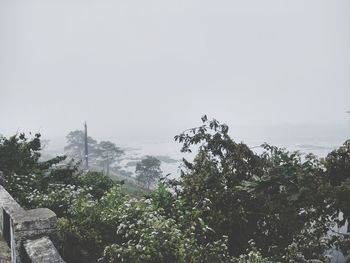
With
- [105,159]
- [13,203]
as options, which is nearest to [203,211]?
[13,203]

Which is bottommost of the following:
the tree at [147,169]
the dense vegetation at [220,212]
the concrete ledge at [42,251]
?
the tree at [147,169]

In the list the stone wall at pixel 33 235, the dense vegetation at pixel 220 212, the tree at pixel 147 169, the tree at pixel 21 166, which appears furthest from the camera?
the tree at pixel 147 169

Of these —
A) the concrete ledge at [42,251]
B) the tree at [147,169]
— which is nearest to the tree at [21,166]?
the concrete ledge at [42,251]

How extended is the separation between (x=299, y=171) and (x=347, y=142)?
45.3 inches

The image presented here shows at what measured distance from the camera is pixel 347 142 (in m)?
7.34

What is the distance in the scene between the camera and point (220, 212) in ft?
26.4

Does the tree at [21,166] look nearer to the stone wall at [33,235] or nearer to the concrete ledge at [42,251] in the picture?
the stone wall at [33,235]

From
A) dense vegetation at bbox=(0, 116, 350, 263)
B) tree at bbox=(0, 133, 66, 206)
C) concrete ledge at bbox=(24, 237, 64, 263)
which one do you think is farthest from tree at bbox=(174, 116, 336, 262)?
tree at bbox=(0, 133, 66, 206)

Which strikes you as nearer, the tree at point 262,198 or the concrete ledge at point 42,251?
the concrete ledge at point 42,251

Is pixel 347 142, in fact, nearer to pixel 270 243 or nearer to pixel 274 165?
pixel 274 165

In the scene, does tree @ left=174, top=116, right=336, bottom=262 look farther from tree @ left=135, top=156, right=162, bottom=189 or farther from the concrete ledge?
tree @ left=135, top=156, right=162, bottom=189

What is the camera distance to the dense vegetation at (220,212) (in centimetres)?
594

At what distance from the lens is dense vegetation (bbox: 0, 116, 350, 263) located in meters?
5.94

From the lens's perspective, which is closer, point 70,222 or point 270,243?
point 70,222
